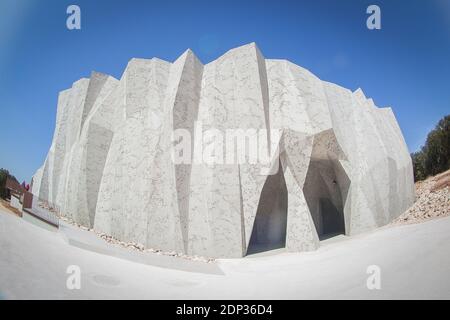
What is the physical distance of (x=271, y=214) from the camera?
50.6 feet

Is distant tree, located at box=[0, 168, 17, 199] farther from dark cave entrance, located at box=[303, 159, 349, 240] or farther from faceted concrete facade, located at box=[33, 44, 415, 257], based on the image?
dark cave entrance, located at box=[303, 159, 349, 240]

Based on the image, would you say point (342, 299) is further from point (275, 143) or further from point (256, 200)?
point (275, 143)

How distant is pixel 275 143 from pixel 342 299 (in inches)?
376

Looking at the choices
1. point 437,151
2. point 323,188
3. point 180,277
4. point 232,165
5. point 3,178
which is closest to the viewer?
point 3,178

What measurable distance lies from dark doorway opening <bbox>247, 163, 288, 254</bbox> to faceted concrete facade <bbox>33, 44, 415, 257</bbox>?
2.3 inches

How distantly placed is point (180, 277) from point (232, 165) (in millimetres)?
7132

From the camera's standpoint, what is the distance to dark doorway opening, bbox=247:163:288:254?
49.1 ft

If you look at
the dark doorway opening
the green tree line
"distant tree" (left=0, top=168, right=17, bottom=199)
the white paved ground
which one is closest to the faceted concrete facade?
the dark doorway opening

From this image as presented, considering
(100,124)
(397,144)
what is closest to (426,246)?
(397,144)

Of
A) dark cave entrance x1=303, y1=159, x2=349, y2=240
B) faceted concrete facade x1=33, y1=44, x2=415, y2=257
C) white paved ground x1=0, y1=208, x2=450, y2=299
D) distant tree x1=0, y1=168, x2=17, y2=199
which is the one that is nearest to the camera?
white paved ground x1=0, y1=208, x2=450, y2=299

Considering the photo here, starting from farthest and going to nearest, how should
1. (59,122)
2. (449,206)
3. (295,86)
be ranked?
1. (59,122)
2. (295,86)
3. (449,206)

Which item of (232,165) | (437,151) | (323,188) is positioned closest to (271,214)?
(323,188)

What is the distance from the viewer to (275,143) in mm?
13008

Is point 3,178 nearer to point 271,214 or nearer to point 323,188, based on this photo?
point 271,214
